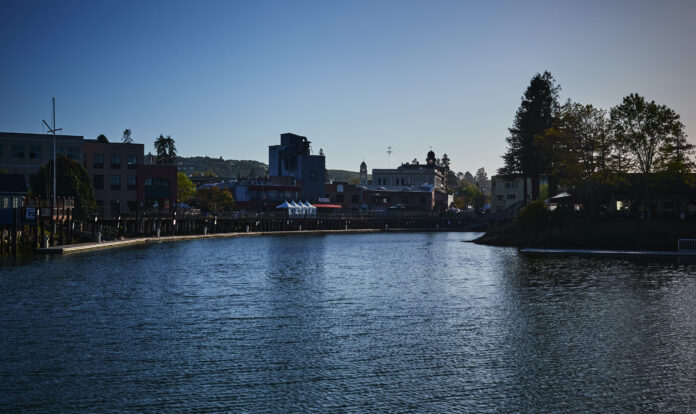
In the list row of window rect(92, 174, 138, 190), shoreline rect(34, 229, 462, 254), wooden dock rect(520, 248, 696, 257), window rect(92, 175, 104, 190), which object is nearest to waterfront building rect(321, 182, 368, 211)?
shoreline rect(34, 229, 462, 254)

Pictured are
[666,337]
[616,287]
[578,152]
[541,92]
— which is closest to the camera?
[666,337]

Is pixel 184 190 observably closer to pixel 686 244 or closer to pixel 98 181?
pixel 98 181

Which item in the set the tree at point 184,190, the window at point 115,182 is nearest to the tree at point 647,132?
the window at point 115,182

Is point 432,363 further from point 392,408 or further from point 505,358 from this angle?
point 392,408

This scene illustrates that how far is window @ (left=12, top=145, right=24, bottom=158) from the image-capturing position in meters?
95.8

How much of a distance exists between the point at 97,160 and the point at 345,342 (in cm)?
9088

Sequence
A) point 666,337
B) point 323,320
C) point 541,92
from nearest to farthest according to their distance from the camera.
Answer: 1. point 666,337
2. point 323,320
3. point 541,92

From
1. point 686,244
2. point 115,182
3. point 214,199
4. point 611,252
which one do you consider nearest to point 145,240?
point 115,182

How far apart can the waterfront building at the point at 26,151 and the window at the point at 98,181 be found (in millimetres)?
5608

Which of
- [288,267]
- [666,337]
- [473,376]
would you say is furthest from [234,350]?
[288,267]

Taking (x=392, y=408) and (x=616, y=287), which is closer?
(x=392, y=408)

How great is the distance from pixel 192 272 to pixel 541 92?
7035 cm

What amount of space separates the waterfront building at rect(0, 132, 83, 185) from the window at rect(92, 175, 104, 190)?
5.61 metres

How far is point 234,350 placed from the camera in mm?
22422
